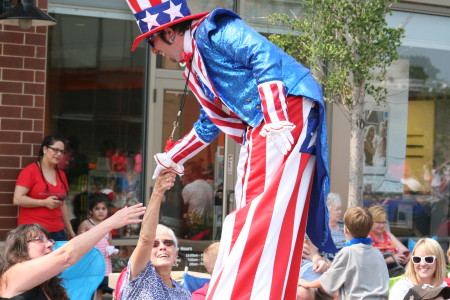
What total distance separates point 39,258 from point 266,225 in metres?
1.39

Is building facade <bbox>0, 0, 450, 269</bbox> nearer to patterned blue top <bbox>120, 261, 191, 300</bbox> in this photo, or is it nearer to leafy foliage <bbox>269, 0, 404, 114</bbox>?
leafy foliage <bbox>269, 0, 404, 114</bbox>

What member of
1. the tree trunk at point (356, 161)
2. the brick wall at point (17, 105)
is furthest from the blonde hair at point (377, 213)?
the brick wall at point (17, 105)

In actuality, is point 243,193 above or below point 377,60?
below

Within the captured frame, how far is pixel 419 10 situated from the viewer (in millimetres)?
10328

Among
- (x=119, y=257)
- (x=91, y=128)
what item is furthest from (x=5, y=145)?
(x=119, y=257)

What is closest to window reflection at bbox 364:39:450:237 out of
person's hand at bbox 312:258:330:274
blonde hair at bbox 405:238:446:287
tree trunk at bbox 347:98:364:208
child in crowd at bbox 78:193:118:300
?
tree trunk at bbox 347:98:364:208

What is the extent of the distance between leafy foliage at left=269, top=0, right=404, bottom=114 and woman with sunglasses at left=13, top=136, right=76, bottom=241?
2.40 m

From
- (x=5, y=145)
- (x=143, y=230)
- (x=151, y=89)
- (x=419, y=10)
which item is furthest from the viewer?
(x=419, y=10)

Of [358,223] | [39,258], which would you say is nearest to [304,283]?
[358,223]

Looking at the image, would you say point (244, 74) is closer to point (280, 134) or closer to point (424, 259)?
point (280, 134)

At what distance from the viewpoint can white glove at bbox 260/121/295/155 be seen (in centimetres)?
307

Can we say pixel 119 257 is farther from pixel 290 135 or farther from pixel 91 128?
pixel 290 135

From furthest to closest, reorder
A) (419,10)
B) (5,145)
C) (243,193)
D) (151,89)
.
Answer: (419,10)
(151,89)
(5,145)
(243,193)

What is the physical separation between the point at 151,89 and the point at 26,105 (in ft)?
5.46
